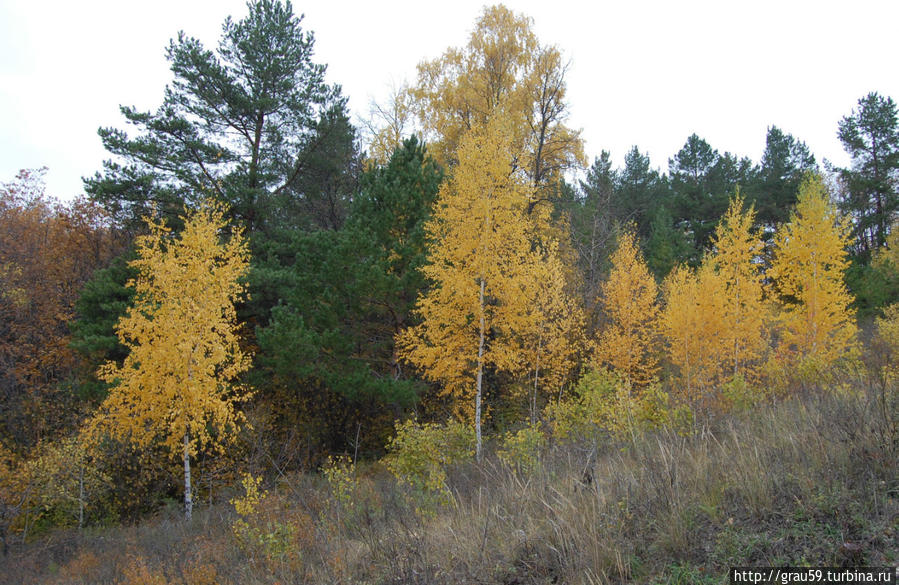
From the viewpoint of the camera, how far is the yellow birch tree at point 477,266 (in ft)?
42.9

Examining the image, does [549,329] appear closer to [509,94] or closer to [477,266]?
[477,266]

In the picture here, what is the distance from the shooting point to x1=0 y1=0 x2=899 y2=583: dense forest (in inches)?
136

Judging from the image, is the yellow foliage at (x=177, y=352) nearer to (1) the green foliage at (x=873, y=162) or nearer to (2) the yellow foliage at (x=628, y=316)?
(2) the yellow foliage at (x=628, y=316)

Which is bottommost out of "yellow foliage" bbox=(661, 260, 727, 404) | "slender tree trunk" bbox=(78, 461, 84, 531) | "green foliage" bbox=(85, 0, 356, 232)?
"slender tree trunk" bbox=(78, 461, 84, 531)

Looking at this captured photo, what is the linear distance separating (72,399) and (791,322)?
90.2 feet

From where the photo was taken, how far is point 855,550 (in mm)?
2463

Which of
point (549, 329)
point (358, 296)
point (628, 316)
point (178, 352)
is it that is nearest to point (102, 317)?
point (178, 352)

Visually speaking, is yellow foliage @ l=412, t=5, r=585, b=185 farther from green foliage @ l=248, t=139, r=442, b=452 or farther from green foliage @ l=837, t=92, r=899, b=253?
green foliage @ l=837, t=92, r=899, b=253

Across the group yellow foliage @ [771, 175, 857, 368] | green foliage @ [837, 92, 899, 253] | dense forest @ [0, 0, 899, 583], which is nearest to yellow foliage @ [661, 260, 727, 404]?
dense forest @ [0, 0, 899, 583]

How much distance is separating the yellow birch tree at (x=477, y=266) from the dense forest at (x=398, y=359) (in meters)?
0.09

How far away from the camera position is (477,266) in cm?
1300

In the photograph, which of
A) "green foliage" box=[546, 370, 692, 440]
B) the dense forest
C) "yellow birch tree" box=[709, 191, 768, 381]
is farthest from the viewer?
"yellow birch tree" box=[709, 191, 768, 381]

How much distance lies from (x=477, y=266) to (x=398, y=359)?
3931 millimetres

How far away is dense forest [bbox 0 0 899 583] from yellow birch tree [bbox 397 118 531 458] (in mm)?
90
